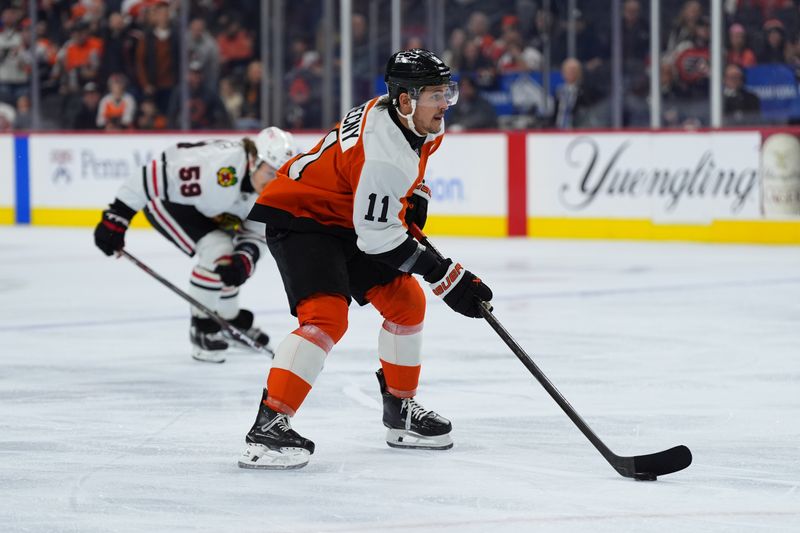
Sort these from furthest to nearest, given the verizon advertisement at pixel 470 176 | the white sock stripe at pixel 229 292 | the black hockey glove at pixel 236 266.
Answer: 1. the verizon advertisement at pixel 470 176
2. the white sock stripe at pixel 229 292
3. the black hockey glove at pixel 236 266

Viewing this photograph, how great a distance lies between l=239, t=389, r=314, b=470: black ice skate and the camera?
3432mm

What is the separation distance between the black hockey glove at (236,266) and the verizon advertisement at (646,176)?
549 centimetres

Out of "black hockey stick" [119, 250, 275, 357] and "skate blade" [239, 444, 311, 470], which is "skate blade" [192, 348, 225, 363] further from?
"skate blade" [239, 444, 311, 470]

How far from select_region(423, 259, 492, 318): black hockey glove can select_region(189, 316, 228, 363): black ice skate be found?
195cm

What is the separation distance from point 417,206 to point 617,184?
707 centimetres

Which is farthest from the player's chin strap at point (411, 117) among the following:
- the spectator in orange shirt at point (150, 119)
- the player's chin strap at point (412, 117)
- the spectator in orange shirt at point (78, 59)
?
the spectator in orange shirt at point (78, 59)

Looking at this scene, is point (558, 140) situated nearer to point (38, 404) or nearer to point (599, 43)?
point (599, 43)

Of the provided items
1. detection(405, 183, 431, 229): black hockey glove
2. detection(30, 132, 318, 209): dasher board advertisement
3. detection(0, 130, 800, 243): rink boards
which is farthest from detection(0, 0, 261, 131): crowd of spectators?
detection(405, 183, 431, 229): black hockey glove

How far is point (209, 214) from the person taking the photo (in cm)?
550

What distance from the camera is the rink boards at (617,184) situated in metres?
10.1

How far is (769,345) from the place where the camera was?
5547 mm

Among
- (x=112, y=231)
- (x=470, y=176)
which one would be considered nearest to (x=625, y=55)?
(x=470, y=176)

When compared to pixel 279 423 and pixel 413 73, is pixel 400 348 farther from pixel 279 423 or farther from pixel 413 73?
pixel 413 73

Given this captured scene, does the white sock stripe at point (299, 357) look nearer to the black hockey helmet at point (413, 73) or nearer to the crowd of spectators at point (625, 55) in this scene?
the black hockey helmet at point (413, 73)
